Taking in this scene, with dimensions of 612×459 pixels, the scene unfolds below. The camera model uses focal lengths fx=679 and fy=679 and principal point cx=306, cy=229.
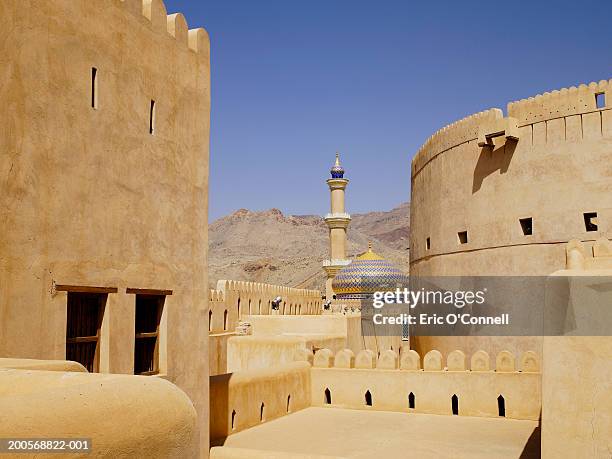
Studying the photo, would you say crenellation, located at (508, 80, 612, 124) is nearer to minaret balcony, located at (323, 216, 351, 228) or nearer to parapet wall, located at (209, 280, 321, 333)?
parapet wall, located at (209, 280, 321, 333)

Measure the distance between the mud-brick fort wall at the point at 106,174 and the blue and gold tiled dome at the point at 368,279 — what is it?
74.7ft

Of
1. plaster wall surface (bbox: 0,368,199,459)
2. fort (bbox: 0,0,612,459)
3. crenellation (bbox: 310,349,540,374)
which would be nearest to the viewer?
plaster wall surface (bbox: 0,368,199,459)

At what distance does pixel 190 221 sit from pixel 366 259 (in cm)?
2395

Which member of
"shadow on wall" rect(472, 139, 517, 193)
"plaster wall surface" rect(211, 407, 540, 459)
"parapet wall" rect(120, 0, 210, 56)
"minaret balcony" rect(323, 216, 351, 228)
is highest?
"minaret balcony" rect(323, 216, 351, 228)

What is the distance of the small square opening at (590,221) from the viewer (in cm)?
1500

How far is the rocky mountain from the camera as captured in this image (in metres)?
73.7

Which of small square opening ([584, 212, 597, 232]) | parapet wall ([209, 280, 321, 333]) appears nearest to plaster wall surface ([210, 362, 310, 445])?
small square opening ([584, 212, 597, 232])

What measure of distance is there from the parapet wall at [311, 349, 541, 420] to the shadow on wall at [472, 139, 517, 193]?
6.54 meters

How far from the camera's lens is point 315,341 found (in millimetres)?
15867

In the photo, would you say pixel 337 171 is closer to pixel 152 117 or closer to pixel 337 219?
pixel 337 219

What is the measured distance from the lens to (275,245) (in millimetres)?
108312

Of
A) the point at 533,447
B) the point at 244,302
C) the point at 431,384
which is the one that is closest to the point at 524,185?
the point at 431,384

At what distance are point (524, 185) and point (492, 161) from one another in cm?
118

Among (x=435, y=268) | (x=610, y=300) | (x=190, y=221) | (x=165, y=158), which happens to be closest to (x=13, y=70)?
(x=165, y=158)
